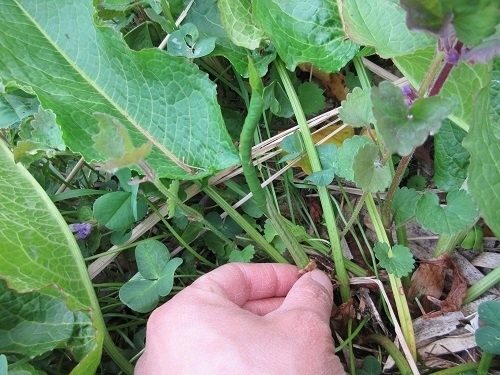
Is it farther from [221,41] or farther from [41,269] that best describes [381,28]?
[41,269]

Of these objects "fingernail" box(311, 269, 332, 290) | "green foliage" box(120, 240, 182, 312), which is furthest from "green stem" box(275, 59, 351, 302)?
"green foliage" box(120, 240, 182, 312)

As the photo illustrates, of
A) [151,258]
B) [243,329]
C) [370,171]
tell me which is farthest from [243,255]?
[370,171]

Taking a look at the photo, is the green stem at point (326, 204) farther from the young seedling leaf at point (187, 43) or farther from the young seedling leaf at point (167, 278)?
the young seedling leaf at point (167, 278)

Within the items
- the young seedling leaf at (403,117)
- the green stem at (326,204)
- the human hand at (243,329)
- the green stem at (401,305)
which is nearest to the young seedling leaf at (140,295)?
the human hand at (243,329)

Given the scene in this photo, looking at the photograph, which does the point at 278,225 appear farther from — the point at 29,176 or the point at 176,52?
the point at 29,176

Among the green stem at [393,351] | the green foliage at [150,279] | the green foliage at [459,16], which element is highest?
the green foliage at [459,16]

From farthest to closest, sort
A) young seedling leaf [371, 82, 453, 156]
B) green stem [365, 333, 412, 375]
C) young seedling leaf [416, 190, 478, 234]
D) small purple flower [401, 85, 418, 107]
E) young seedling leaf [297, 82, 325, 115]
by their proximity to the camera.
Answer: young seedling leaf [297, 82, 325, 115] < green stem [365, 333, 412, 375] < young seedling leaf [416, 190, 478, 234] < small purple flower [401, 85, 418, 107] < young seedling leaf [371, 82, 453, 156]

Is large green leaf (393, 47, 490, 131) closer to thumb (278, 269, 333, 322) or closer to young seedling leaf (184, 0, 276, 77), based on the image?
young seedling leaf (184, 0, 276, 77)
